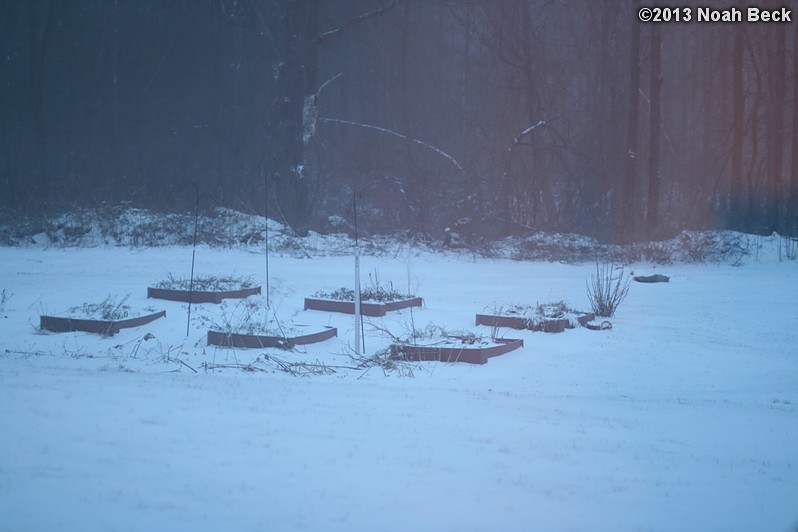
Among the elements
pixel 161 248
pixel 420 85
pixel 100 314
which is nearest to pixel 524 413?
pixel 100 314

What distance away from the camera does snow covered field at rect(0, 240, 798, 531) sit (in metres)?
4.27

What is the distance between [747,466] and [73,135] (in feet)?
113

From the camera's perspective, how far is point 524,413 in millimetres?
6355

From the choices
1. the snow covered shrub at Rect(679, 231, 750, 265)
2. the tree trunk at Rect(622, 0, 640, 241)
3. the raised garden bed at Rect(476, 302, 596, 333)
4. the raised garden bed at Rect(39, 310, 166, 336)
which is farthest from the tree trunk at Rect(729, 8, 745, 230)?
the raised garden bed at Rect(39, 310, 166, 336)

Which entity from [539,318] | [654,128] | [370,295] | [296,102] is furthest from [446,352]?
[296,102]

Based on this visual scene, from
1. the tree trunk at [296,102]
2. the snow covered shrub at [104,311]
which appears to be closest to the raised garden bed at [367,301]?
the snow covered shrub at [104,311]

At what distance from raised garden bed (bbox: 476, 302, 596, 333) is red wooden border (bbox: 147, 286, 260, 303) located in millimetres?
3843

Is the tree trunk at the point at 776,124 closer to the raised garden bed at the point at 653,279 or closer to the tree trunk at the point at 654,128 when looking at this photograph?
the tree trunk at the point at 654,128

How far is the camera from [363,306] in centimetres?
1158

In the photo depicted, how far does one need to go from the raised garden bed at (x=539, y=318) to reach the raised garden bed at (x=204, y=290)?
385cm

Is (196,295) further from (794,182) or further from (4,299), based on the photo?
(794,182)

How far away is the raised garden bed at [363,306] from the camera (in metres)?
11.5

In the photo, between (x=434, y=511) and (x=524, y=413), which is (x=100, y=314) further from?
(x=434, y=511)

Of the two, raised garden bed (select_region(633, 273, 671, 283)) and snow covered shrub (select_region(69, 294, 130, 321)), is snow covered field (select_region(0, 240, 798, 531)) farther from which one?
raised garden bed (select_region(633, 273, 671, 283))
